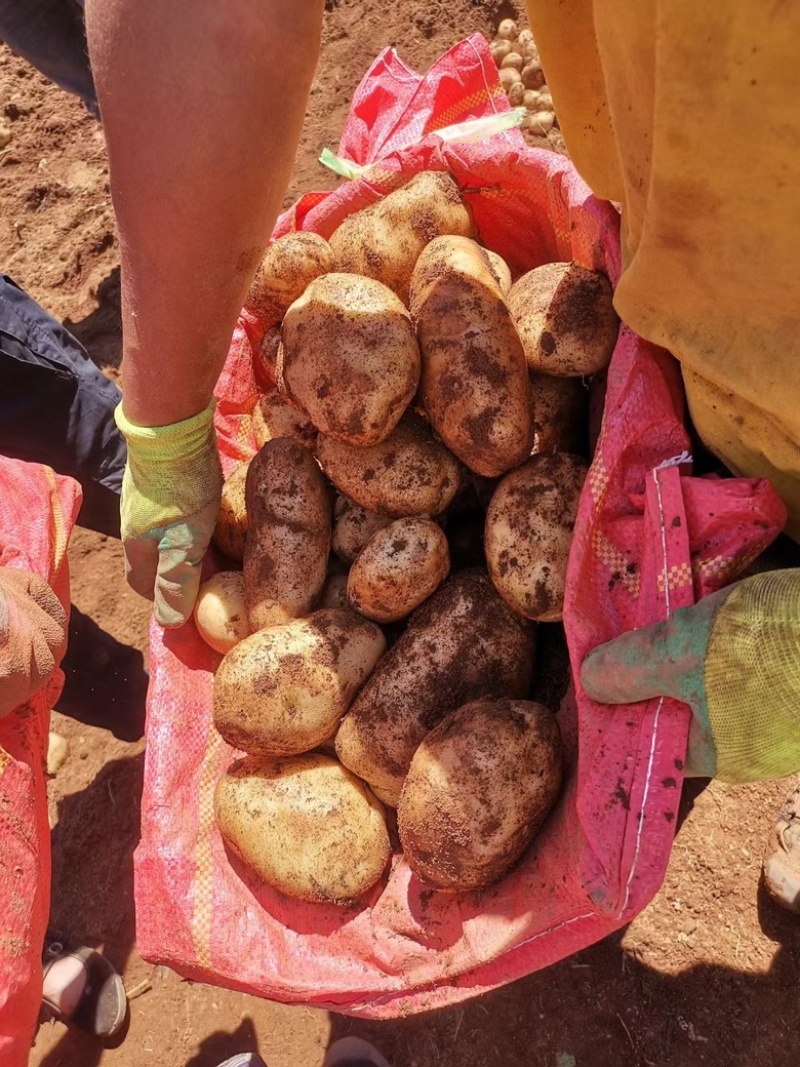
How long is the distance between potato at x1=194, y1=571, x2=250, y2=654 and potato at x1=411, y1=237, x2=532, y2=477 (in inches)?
27.5

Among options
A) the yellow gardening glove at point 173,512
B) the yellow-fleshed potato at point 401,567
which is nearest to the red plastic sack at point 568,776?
the yellow gardening glove at point 173,512

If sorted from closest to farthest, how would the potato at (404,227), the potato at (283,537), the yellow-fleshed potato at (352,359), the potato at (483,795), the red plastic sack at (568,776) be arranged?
1. the red plastic sack at (568,776)
2. the potato at (483,795)
3. the yellow-fleshed potato at (352,359)
4. the potato at (283,537)
5. the potato at (404,227)

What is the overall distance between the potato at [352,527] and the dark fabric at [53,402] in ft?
2.99

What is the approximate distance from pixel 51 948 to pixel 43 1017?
7.6 inches

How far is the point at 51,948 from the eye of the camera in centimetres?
237

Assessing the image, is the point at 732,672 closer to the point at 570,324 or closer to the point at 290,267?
the point at 570,324

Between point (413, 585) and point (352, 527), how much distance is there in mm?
327

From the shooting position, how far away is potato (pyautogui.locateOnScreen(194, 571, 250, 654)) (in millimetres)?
1937

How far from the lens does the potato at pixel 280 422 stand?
205cm

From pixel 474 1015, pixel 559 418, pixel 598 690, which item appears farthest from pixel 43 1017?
pixel 559 418

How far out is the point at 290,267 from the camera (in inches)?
79.7

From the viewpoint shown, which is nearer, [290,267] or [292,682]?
[292,682]

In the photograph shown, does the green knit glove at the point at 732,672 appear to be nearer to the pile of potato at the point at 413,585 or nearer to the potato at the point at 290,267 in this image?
the pile of potato at the point at 413,585

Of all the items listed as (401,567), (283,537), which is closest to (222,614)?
(283,537)
